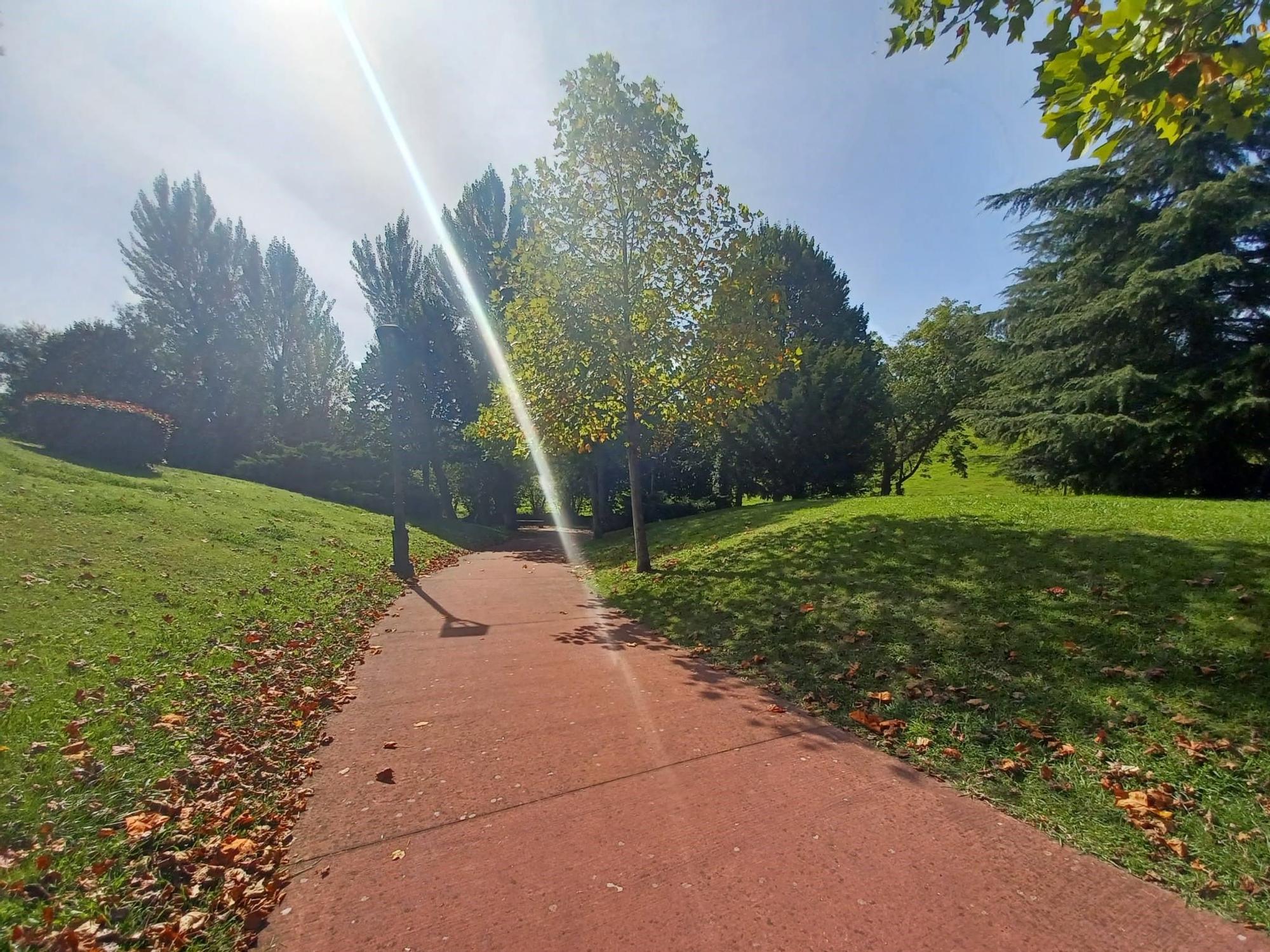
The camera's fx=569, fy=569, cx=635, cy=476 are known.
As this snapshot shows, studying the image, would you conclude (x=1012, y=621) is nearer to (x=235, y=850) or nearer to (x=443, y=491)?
(x=235, y=850)

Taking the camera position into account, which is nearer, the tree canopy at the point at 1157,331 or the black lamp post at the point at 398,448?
the black lamp post at the point at 398,448

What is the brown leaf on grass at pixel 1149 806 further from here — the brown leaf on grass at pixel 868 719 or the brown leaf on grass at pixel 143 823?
the brown leaf on grass at pixel 143 823

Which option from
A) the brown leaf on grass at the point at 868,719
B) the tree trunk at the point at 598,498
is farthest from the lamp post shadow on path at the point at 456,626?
the tree trunk at the point at 598,498

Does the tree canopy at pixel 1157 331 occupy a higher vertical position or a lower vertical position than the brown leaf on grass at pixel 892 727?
higher

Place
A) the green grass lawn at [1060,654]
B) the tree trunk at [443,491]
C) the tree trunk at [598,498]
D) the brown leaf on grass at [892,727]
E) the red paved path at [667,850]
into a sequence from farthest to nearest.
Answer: the tree trunk at [443,491], the tree trunk at [598,498], the brown leaf on grass at [892,727], the green grass lawn at [1060,654], the red paved path at [667,850]

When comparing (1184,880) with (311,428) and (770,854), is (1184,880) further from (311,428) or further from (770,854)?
(311,428)

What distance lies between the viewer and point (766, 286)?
10.1m

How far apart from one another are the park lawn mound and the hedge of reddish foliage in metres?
5.45

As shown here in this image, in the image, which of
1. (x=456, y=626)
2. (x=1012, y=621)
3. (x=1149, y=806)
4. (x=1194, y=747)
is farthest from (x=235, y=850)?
(x=1012, y=621)

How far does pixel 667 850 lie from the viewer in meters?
2.73

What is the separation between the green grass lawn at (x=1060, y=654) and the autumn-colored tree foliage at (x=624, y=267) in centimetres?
383

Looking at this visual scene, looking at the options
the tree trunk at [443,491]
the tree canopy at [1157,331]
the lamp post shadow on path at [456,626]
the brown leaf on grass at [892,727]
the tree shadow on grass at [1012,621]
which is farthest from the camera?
the tree trunk at [443,491]

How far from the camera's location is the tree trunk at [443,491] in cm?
2819

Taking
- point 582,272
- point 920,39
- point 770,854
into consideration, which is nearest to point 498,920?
point 770,854
